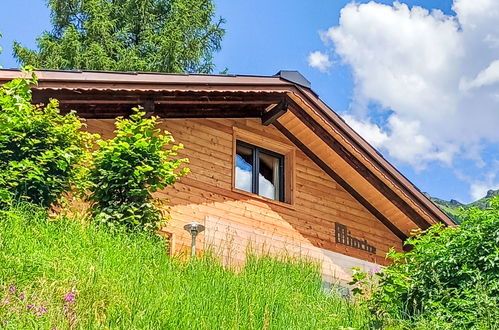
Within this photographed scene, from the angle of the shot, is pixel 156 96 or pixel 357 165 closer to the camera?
pixel 156 96

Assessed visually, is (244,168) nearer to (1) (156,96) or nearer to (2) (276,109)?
(2) (276,109)

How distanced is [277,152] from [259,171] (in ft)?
1.95

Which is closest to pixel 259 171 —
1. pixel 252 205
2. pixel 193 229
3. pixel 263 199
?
pixel 263 199

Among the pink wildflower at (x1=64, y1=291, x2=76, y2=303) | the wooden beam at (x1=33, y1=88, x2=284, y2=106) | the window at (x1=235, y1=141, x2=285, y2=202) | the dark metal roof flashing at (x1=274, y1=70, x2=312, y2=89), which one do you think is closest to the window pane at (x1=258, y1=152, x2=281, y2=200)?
the window at (x1=235, y1=141, x2=285, y2=202)

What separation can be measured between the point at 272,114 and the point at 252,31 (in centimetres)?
179

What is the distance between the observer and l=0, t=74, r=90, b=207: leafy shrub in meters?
9.71

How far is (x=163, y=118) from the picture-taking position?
1324 cm

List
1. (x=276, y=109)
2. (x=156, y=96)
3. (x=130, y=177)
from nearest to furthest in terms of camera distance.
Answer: (x=130, y=177) → (x=156, y=96) → (x=276, y=109)

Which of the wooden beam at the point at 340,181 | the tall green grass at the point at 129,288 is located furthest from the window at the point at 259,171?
the tall green grass at the point at 129,288

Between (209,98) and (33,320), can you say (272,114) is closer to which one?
(209,98)

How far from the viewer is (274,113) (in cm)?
1441

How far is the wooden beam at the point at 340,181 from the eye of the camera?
15.1m

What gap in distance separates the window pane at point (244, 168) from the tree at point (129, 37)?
9.61 meters

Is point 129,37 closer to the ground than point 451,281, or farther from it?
farther from it
